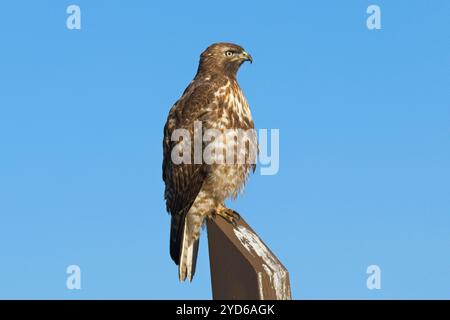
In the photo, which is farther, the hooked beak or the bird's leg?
the hooked beak

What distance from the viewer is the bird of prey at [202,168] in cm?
829

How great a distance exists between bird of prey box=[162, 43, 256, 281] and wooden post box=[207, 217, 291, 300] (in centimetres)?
237

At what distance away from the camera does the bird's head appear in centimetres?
891

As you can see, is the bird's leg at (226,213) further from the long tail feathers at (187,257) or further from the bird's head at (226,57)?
the bird's head at (226,57)

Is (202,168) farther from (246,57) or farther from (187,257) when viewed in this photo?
(246,57)

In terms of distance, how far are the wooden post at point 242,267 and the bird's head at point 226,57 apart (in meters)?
3.45

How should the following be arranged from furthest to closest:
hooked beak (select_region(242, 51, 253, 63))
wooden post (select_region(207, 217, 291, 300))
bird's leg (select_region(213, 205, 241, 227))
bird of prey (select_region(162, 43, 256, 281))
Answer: hooked beak (select_region(242, 51, 253, 63)) → bird of prey (select_region(162, 43, 256, 281)) → bird's leg (select_region(213, 205, 241, 227)) → wooden post (select_region(207, 217, 291, 300))

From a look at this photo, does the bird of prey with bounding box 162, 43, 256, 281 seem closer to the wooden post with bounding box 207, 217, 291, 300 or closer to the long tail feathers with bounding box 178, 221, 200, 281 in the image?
the long tail feathers with bounding box 178, 221, 200, 281

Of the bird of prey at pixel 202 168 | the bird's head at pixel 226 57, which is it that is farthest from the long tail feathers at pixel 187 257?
the bird's head at pixel 226 57

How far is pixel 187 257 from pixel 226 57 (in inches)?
102

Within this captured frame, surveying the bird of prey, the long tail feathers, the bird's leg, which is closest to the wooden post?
the bird's leg
